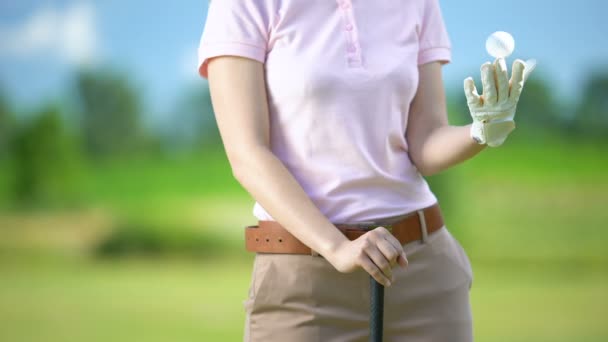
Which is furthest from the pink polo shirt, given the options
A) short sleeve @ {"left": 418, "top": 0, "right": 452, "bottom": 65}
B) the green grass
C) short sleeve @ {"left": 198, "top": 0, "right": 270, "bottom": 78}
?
the green grass

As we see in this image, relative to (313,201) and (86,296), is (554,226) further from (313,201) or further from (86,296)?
(313,201)

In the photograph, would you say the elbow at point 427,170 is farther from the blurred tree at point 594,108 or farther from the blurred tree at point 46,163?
the blurred tree at point 46,163

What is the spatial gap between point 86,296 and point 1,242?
124 cm

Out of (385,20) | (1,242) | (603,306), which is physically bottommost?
(603,306)

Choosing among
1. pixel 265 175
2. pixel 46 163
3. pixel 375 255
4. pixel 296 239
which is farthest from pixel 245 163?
pixel 46 163

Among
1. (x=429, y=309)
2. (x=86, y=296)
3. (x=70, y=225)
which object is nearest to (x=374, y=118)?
(x=429, y=309)

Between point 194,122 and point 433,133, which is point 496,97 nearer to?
point 433,133

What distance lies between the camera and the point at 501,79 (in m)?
1.13

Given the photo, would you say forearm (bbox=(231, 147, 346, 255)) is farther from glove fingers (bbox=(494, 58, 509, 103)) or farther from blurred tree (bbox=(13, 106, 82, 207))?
blurred tree (bbox=(13, 106, 82, 207))

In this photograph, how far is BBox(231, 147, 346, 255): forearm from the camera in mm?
1186

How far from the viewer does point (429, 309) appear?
4.31 feet

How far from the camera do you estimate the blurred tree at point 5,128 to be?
6957mm

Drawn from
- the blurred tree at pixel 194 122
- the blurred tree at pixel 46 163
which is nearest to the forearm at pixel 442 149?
the blurred tree at pixel 194 122

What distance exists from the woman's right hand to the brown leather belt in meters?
0.08
